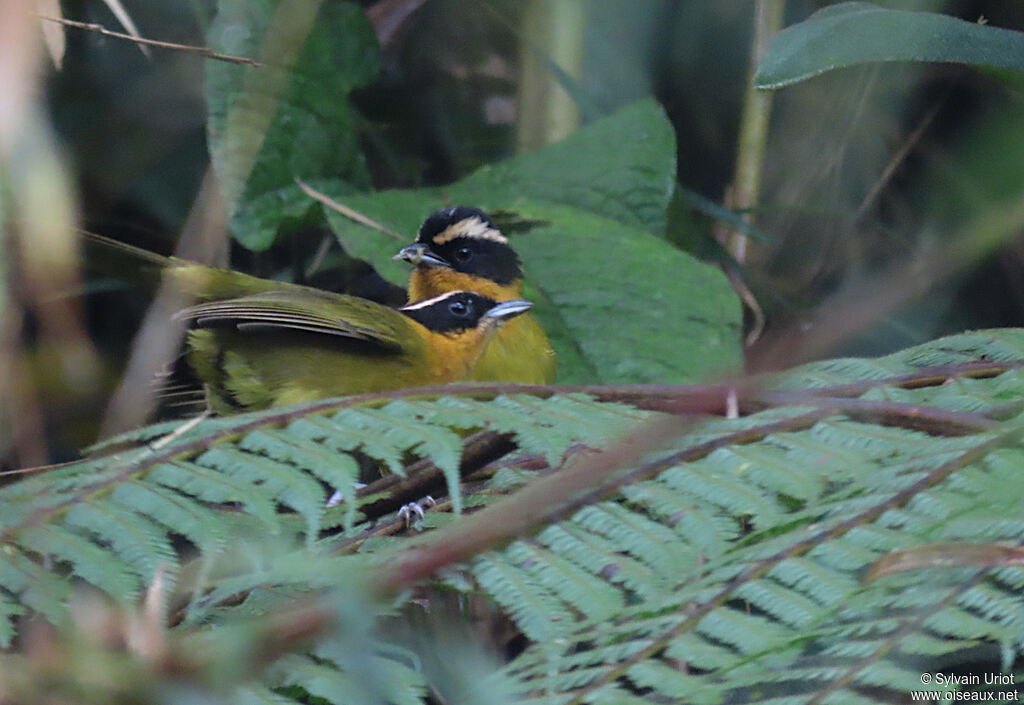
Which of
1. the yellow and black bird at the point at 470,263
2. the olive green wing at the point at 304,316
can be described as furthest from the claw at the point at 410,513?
the yellow and black bird at the point at 470,263

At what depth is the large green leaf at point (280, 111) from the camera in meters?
2.45

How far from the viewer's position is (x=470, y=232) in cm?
273

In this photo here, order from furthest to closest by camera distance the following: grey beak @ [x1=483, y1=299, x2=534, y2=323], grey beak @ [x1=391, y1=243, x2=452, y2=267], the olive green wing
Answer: grey beak @ [x1=391, y1=243, x2=452, y2=267] → grey beak @ [x1=483, y1=299, x2=534, y2=323] → the olive green wing

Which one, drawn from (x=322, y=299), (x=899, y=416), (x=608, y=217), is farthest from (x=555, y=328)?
(x=899, y=416)

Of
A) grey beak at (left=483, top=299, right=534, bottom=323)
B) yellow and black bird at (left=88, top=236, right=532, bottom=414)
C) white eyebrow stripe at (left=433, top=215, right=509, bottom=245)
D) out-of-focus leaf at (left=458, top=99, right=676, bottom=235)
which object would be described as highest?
out-of-focus leaf at (left=458, top=99, right=676, bottom=235)

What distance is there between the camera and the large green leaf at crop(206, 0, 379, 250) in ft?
8.05

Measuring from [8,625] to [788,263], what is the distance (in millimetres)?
2335

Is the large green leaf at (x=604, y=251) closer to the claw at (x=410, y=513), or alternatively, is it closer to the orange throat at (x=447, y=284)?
the orange throat at (x=447, y=284)

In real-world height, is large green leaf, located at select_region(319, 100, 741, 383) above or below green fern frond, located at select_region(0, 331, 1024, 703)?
above

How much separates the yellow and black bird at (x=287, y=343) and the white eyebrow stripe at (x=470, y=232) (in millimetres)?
627

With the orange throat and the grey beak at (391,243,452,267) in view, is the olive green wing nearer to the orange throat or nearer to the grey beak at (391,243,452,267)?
the grey beak at (391,243,452,267)

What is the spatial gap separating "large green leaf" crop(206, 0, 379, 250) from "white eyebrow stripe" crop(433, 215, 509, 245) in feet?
1.00

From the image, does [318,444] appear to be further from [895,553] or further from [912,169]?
[912,169]

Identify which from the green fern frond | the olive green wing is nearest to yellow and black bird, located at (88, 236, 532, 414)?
the olive green wing
